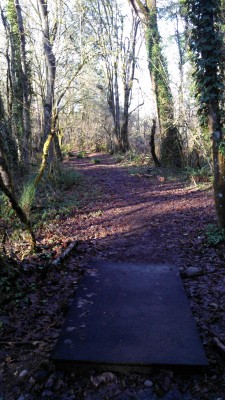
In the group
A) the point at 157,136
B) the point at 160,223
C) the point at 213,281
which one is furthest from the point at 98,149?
the point at 213,281

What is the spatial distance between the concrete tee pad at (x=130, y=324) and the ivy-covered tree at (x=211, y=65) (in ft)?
8.61

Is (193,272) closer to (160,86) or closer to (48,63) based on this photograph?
(48,63)

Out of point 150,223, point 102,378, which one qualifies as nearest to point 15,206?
point 102,378

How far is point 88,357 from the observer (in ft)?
9.71

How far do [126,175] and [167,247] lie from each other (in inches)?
388

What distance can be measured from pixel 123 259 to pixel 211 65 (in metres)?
3.88

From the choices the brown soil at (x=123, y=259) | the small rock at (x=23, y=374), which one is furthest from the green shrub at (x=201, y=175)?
the small rock at (x=23, y=374)

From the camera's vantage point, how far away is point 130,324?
11.6ft

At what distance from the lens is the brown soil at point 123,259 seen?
2.73m

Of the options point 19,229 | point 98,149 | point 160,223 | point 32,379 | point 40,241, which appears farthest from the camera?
point 98,149

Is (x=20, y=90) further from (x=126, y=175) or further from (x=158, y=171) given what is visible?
(x=158, y=171)

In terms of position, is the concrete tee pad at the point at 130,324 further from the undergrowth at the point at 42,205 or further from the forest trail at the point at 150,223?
the undergrowth at the point at 42,205

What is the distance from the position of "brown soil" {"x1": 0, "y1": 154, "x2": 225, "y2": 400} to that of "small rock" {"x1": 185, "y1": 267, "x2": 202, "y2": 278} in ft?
0.07

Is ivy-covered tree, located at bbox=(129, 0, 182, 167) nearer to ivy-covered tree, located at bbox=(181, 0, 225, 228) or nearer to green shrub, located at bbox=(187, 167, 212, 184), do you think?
green shrub, located at bbox=(187, 167, 212, 184)
